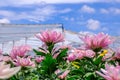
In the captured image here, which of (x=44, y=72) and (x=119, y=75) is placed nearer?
(x=119, y=75)

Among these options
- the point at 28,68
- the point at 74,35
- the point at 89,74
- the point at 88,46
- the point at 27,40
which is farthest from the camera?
the point at 74,35

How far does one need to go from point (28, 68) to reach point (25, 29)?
18.6 metres

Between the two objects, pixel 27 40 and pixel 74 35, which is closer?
pixel 27 40

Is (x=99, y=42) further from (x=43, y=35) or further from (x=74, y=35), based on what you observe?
(x=74, y=35)

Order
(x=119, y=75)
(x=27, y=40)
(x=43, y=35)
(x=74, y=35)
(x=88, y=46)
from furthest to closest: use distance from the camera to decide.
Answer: (x=74, y=35)
(x=27, y=40)
(x=43, y=35)
(x=88, y=46)
(x=119, y=75)

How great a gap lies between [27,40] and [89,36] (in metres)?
18.2

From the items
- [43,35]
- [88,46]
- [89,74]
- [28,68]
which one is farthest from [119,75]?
[28,68]

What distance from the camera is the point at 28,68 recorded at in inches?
80.8

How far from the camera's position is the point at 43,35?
1913 millimetres

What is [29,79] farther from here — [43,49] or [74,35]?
[74,35]

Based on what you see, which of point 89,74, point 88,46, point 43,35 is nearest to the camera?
point 89,74

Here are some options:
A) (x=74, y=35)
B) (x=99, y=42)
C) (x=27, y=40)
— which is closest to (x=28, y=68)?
(x=99, y=42)

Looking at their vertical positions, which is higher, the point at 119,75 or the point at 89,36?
the point at 89,36

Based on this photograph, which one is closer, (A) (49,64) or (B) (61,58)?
(A) (49,64)
